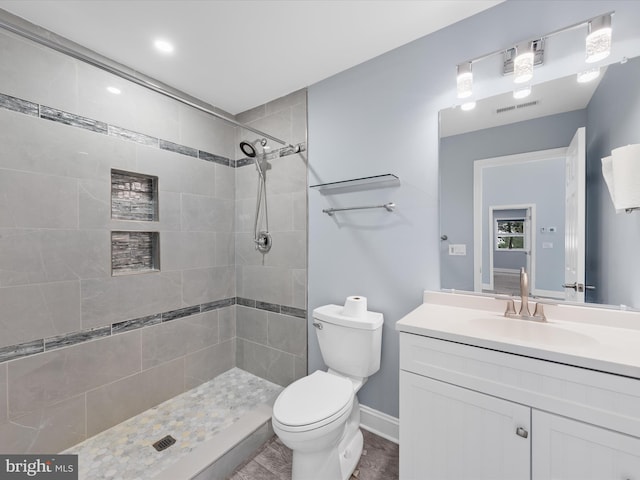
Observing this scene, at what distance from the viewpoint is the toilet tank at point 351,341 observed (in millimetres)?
1646

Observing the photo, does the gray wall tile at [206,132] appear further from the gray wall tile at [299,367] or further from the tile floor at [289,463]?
the tile floor at [289,463]

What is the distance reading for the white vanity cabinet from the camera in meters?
0.85

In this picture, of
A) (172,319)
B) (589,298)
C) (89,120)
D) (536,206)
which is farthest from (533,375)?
(89,120)

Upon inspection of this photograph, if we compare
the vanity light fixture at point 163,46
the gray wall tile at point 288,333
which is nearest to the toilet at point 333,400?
the gray wall tile at point 288,333

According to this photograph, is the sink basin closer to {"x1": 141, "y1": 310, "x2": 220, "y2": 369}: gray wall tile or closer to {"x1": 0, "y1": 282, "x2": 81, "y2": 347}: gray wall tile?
{"x1": 141, "y1": 310, "x2": 220, "y2": 369}: gray wall tile

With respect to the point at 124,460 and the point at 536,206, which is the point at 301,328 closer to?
the point at 124,460

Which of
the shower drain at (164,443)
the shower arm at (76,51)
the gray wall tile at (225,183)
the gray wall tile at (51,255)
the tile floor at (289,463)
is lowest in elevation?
the tile floor at (289,463)

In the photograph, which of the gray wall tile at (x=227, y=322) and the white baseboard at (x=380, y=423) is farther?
the gray wall tile at (x=227, y=322)

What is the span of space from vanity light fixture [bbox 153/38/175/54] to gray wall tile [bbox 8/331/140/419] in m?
1.87

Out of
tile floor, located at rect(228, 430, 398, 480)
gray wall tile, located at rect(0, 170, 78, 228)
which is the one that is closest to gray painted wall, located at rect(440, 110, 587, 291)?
tile floor, located at rect(228, 430, 398, 480)

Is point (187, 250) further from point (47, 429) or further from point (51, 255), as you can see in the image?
point (47, 429)

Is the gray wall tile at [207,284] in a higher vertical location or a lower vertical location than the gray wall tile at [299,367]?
higher

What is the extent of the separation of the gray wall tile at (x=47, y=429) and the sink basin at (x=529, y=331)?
7.41 ft


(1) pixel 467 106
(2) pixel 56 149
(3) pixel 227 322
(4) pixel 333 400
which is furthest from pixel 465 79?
(3) pixel 227 322
